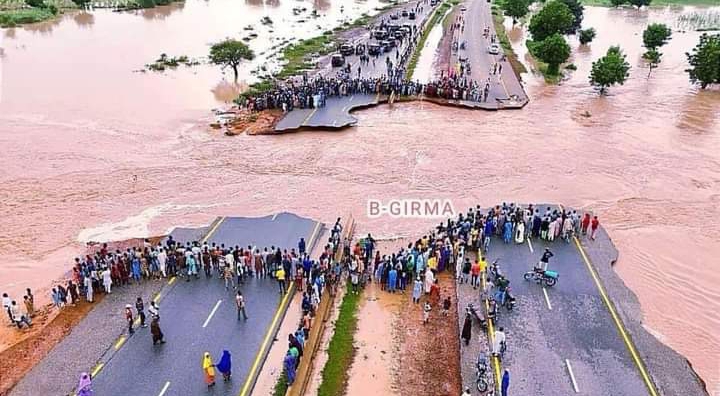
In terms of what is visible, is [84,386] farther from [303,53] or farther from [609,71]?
[303,53]

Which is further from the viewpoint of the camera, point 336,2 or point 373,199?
point 336,2

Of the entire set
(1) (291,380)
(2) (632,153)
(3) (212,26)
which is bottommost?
(1) (291,380)

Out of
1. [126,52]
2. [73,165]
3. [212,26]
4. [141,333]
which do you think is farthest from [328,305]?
[212,26]

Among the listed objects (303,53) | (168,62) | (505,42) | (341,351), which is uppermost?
Answer: (505,42)

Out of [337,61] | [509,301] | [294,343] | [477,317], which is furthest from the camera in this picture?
[337,61]

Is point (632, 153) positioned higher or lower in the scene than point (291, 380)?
higher

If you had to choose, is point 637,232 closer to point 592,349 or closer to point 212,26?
point 592,349

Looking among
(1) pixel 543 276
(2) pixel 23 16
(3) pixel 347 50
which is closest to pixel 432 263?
(1) pixel 543 276

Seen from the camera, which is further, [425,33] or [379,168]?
[425,33]
